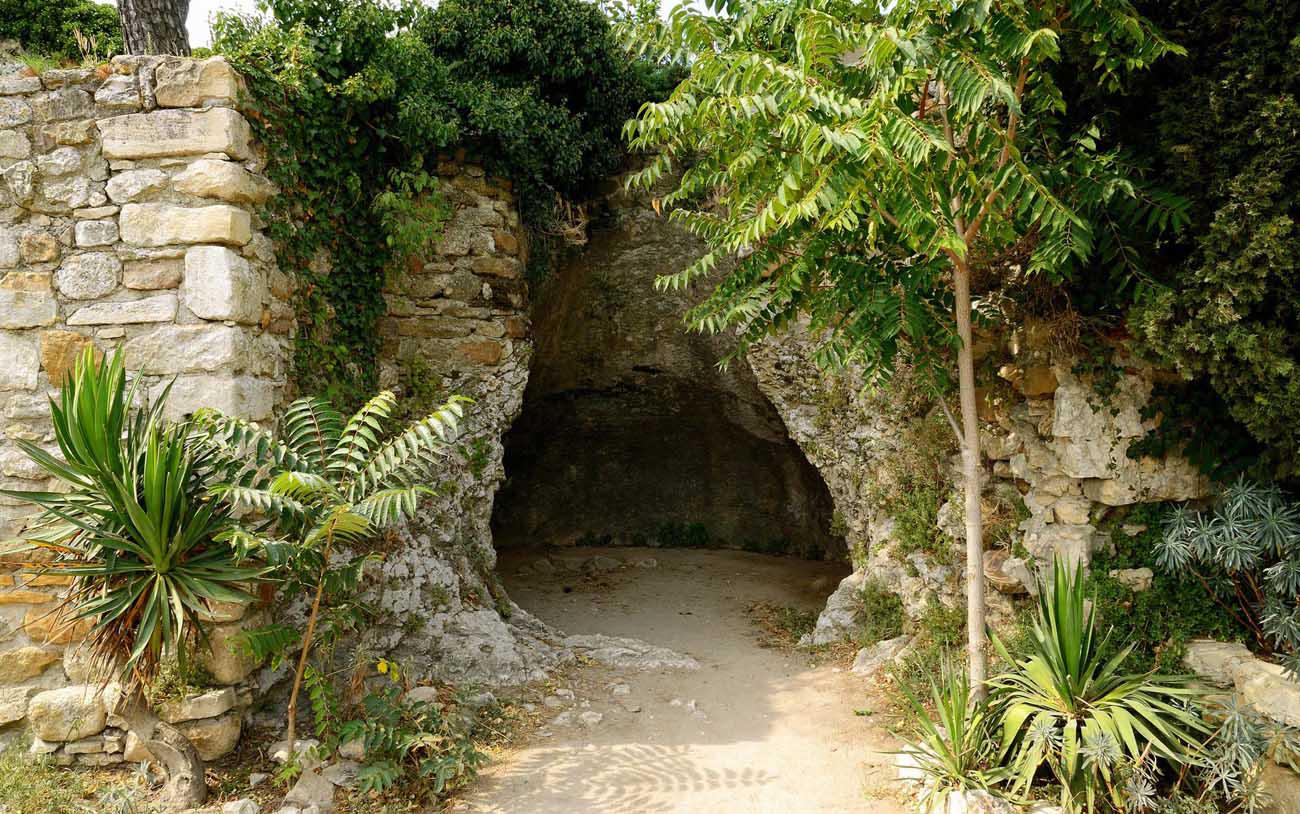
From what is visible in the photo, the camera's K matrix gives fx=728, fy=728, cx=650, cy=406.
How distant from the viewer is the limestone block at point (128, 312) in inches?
149

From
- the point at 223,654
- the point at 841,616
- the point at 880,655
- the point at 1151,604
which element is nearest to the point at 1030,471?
the point at 1151,604

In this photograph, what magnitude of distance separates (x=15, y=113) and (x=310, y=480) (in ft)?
8.92

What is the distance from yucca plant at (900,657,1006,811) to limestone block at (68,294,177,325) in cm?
430

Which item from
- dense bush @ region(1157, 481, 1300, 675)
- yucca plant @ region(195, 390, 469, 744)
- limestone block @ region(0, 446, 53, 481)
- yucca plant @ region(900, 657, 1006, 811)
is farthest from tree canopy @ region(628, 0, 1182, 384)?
limestone block @ region(0, 446, 53, 481)

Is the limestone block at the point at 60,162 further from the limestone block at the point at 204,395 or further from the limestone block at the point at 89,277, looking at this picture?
the limestone block at the point at 204,395

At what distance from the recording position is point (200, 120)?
3.80 metres

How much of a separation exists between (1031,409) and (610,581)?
5.38 metres

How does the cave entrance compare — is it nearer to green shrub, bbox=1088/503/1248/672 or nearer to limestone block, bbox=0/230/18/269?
limestone block, bbox=0/230/18/269

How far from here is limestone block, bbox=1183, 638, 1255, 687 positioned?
337 cm

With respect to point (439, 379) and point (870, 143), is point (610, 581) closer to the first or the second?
point (439, 379)

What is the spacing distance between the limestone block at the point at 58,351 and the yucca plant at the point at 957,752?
4.62 metres

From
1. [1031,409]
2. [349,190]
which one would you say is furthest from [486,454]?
[1031,409]

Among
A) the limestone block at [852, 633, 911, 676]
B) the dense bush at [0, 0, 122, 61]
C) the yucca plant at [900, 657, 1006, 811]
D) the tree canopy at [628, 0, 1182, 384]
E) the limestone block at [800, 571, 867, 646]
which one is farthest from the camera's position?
the dense bush at [0, 0, 122, 61]

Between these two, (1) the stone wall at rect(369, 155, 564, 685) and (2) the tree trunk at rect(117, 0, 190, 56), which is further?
(1) the stone wall at rect(369, 155, 564, 685)
